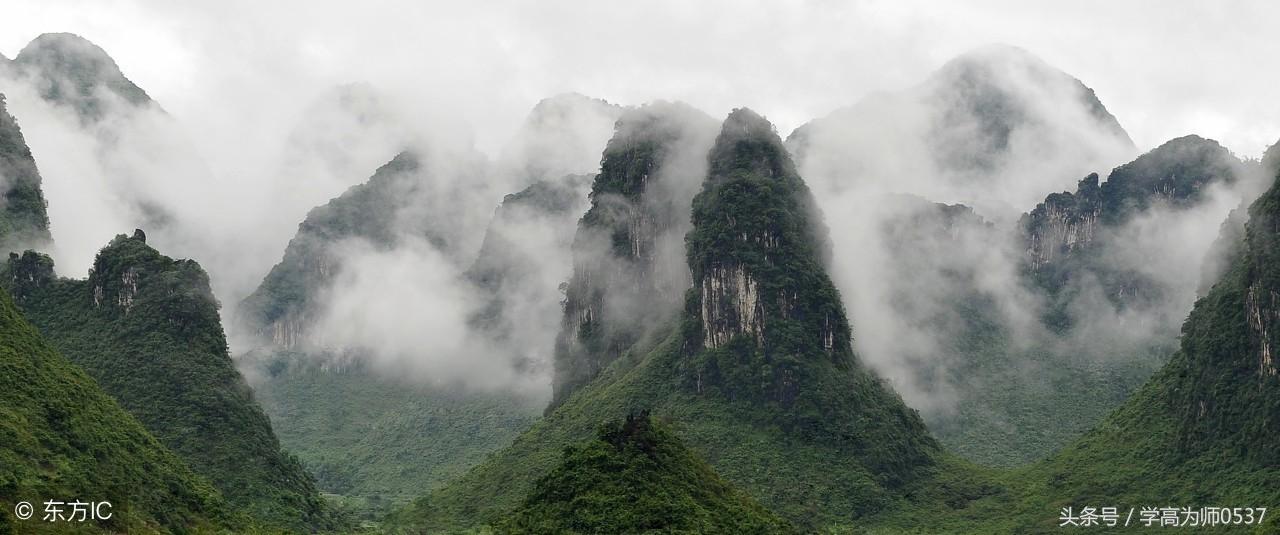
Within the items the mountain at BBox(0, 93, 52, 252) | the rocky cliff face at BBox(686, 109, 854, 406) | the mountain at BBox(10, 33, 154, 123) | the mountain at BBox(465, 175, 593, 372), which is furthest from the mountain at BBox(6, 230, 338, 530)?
the mountain at BBox(10, 33, 154, 123)

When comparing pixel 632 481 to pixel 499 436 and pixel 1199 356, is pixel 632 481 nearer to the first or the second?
pixel 1199 356

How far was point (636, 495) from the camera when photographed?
59875mm

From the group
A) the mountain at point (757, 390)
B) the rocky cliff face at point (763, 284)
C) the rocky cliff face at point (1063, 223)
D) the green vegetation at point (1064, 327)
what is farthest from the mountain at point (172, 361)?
the rocky cliff face at point (1063, 223)

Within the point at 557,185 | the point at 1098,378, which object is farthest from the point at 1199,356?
the point at 557,185

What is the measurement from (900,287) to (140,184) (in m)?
82.8

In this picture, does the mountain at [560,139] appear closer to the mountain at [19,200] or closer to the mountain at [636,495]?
the mountain at [19,200]

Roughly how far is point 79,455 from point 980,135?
412ft

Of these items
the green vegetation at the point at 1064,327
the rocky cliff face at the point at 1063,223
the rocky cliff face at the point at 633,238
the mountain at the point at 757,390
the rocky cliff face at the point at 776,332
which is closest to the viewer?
the mountain at the point at 757,390

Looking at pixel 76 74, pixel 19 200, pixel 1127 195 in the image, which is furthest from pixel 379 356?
pixel 1127 195

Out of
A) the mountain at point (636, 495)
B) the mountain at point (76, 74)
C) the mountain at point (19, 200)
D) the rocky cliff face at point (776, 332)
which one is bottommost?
the mountain at point (636, 495)

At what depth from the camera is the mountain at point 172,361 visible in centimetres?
7181

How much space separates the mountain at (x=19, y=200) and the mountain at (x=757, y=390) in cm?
2881

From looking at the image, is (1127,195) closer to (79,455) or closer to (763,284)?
(763,284)

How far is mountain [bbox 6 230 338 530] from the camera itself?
71812 mm
